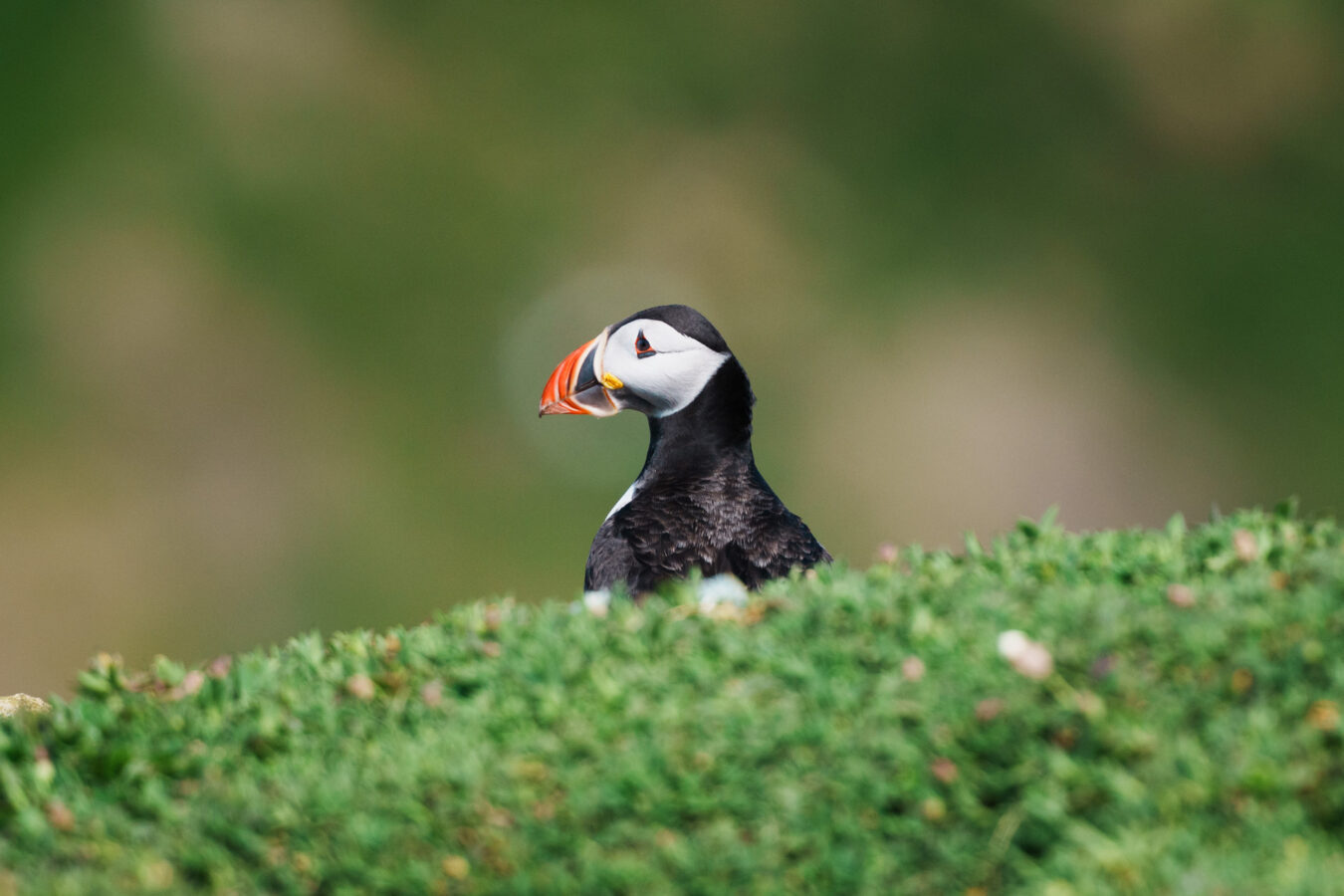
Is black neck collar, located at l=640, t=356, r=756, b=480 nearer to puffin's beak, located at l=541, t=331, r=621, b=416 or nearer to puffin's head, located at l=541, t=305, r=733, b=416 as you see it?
puffin's head, located at l=541, t=305, r=733, b=416

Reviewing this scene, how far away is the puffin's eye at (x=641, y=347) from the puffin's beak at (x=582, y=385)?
17cm

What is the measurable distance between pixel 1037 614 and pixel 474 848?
1.36m

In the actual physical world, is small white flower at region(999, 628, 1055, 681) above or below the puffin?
below

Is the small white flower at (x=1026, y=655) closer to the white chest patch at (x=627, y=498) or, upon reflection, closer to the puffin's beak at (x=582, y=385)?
the white chest patch at (x=627, y=498)

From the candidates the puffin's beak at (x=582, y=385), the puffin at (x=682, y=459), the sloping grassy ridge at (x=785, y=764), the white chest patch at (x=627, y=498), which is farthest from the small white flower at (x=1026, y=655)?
the puffin's beak at (x=582, y=385)

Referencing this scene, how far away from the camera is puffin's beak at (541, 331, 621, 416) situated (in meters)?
5.80

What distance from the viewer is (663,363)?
5.66 m

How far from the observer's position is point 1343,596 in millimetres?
3199

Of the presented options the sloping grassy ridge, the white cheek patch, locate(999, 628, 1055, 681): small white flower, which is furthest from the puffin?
locate(999, 628, 1055, 681): small white flower

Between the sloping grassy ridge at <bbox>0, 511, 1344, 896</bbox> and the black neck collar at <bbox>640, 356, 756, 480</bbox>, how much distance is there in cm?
209

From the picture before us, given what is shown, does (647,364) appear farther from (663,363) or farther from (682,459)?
(682,459)

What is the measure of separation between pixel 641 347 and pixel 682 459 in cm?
47

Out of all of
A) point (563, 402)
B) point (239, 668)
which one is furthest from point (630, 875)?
point (563, 402)

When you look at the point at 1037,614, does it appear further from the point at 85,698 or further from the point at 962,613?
the point at 85,698
